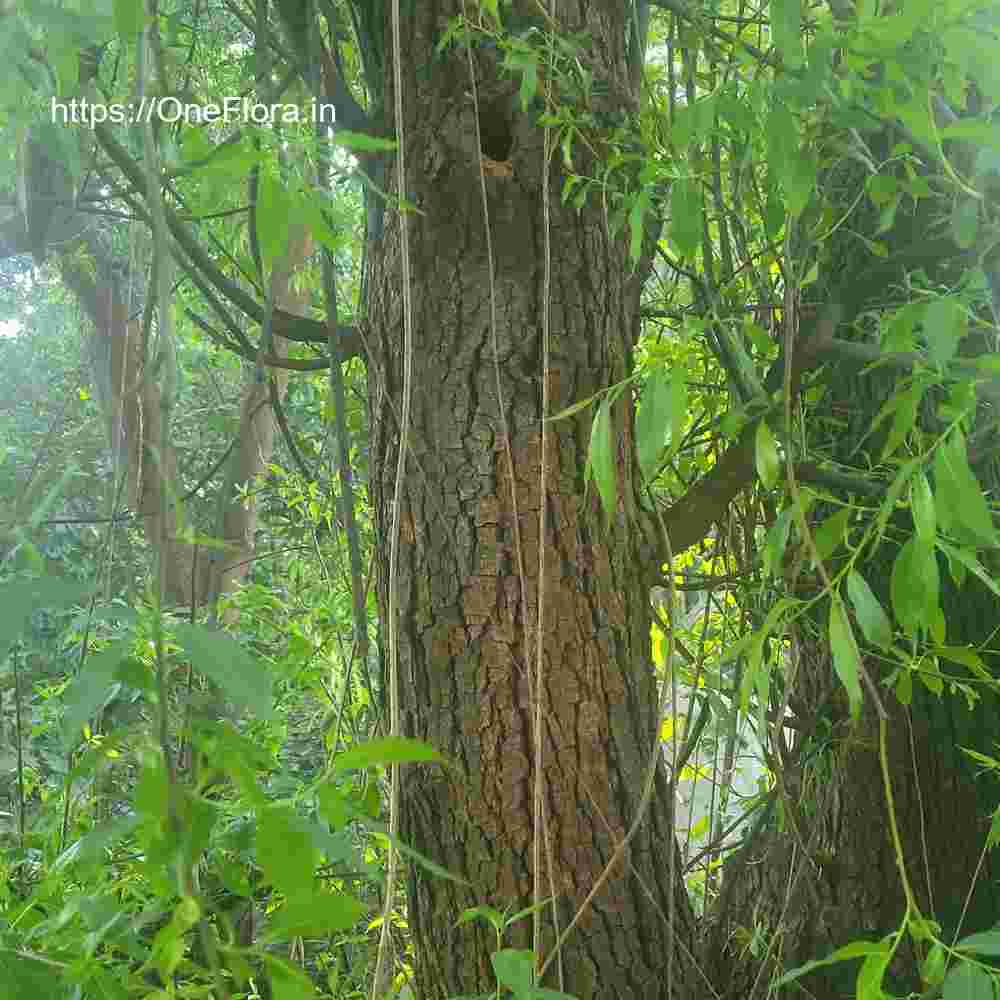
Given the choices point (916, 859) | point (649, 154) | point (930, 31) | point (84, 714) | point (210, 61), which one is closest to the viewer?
point (84, 714)

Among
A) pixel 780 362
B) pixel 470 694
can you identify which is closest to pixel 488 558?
pixel 470 694

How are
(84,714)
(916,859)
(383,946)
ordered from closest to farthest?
(84,714) → (383,946) → (916,859)

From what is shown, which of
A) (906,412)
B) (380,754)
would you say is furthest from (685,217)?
(380,754)

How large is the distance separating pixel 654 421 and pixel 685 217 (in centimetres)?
18

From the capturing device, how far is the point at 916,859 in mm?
1105

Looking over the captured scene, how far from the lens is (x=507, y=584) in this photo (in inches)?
38.7

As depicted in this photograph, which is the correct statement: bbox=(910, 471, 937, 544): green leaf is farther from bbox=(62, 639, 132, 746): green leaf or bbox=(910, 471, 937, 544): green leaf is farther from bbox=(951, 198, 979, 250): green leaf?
bbox=(62, 639, 132, 746): green leaf

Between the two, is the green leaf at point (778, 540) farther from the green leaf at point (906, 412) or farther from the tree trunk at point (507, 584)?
the tree trunk at point (507, 584)

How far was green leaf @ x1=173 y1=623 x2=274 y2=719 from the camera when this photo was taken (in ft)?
1.37

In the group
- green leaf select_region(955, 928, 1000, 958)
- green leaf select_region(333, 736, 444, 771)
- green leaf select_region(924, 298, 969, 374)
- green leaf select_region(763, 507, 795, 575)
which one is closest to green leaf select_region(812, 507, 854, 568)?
green leaf select_region(763, 507, 795, 575)

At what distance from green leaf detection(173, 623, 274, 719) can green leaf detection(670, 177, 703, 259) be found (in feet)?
1.51

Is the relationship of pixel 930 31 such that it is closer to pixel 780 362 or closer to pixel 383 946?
pixel 780 362

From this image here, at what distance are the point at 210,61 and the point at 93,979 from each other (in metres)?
Result: 1.29

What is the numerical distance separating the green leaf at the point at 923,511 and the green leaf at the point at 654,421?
0.15 m
